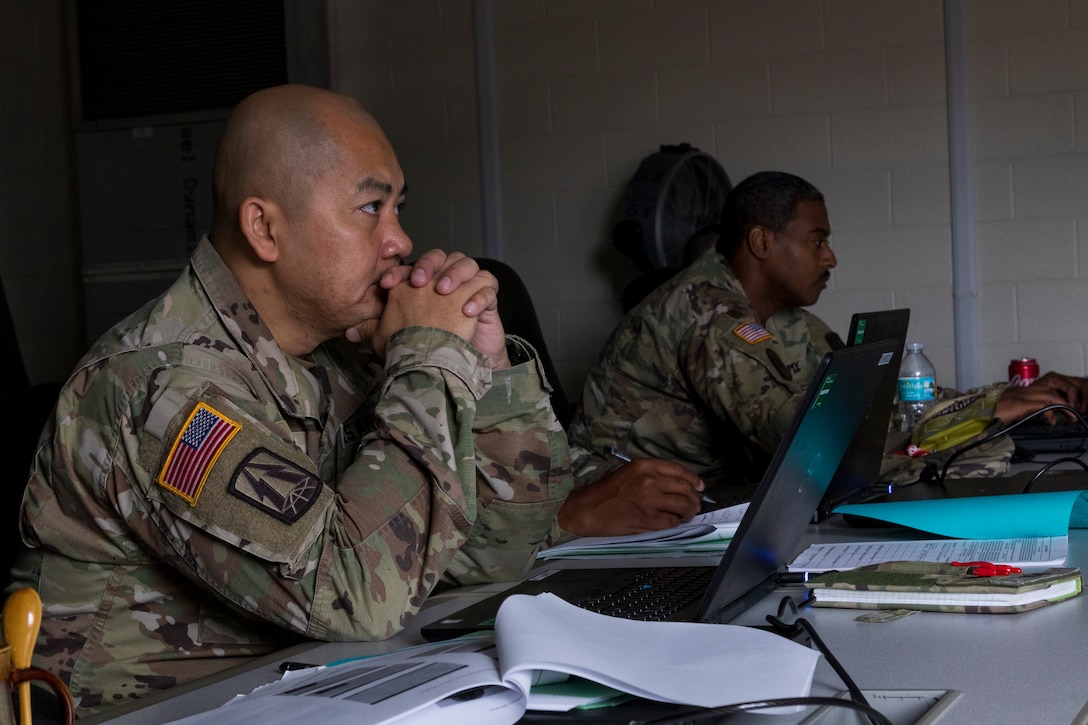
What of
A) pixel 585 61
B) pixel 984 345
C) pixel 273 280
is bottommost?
pixel 984 345

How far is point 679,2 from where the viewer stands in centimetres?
446

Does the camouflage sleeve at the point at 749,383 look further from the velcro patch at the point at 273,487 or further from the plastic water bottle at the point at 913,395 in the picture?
the velcro patch at the point at 273,487

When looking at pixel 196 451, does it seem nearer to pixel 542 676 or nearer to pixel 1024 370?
pixel 542 676

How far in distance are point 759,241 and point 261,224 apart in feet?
6.59

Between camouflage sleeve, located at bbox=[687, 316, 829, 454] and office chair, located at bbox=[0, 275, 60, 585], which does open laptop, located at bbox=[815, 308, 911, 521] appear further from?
office chair, located at bbox=[0, 275, 60, 585]

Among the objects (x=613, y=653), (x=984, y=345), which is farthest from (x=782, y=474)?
(x=984, y=345)

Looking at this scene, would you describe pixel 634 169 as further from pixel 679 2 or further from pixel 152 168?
pixel 152 168

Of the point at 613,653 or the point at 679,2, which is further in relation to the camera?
the point at 679,2

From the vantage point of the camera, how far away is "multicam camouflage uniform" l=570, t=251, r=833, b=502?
8.34 ft

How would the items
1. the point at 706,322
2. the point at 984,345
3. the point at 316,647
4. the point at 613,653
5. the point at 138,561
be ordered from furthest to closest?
the point at 984,345 → the point at 706,322 → the point at 138,561 → the point at 316,647 → the point at 613,653

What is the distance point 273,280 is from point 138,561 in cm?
35

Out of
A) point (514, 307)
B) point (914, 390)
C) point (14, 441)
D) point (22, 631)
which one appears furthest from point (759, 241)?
point (22, 631)

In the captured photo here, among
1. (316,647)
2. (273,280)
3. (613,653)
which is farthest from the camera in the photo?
(273,280)

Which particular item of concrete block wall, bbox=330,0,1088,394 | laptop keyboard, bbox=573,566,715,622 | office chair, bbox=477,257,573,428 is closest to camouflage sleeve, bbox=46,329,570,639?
laptop keyboard, bbox=573,566,715,622
